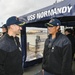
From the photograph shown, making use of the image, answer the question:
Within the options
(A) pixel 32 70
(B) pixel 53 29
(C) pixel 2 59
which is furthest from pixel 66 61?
(A) pixel 32 70

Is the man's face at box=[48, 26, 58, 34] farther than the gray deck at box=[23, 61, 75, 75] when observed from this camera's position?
No

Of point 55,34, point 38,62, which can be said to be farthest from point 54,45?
point 38,62

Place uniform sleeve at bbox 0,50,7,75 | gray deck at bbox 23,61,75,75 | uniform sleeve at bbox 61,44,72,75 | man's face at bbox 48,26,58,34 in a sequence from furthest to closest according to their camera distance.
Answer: gray deck at bbox 23,61,75,75
man's face at bbox 48,26,58,34
uniform sleeve at bbox 61,44,72,75
uniform sleeve at bbox 0,50,7,75

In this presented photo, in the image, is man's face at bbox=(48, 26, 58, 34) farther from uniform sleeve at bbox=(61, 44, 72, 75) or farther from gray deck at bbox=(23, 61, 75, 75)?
gray deck at bbox=(23, 61, 75, 75)

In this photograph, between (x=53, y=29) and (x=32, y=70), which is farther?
(x=32, y=70)

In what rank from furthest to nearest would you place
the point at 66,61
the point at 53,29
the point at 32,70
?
1. the point at 32,70
2. the point at 53,29
3. the point at 66,61

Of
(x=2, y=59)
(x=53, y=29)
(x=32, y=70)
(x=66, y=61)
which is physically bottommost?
(x=32, y=70)

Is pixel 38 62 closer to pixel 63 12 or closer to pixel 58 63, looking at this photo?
pixel 63 12

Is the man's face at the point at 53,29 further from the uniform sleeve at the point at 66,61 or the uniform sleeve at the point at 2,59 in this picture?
the uniform sleeve at the point at 2,59

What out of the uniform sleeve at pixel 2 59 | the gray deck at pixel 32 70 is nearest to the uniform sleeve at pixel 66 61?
the uniform sleeve at pixel 2 59

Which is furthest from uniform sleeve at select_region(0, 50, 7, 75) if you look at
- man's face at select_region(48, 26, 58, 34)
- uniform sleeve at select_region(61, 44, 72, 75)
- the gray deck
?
the gray deck

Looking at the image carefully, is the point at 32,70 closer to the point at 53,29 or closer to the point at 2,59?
the point at 53,29

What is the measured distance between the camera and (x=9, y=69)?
2783 mm

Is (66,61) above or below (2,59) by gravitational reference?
below
